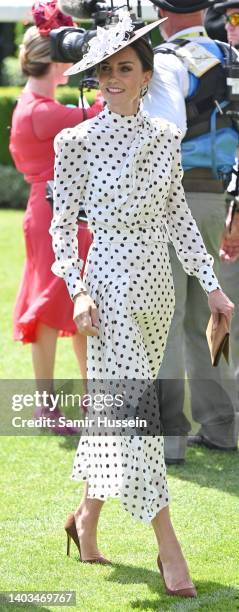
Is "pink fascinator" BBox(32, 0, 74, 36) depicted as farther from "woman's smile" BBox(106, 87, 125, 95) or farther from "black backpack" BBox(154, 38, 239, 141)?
"woman's smile" BBox(106, 87, 125, 95)

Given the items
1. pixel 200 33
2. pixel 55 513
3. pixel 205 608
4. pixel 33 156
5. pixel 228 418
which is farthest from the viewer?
pixel 33 156

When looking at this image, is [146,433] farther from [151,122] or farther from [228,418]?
[228,418]

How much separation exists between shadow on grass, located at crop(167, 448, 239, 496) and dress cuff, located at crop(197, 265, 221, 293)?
1.50 metres

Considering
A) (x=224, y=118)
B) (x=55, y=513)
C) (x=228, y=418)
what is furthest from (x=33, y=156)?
(x=55, y=513)

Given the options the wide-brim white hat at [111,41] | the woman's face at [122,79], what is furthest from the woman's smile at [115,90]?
the wide-brim white hat at [111,41]

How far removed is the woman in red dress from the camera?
6414mm

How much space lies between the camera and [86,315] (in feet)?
13.3

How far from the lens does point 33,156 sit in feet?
21.6

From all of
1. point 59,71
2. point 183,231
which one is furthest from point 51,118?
point 183,231

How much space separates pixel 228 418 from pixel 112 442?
201 cm

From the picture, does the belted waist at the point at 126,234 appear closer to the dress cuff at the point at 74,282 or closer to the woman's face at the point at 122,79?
the dress cuff at the point at 74,282

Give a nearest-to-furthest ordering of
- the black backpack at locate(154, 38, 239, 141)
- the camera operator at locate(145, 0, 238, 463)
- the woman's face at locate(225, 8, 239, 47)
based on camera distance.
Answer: the camera operator at locate(145, 0, 238, 463) → the black backpack at locate(154, 38, 239, 141) → the woman's face at locate(225, 8, 239, 47)

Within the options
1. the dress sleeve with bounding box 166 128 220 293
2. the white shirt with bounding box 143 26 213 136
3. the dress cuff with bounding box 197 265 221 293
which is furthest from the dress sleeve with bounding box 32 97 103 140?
the dress cuff with bounding box 197 265 221 293

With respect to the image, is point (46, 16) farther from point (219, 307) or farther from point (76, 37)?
point (219, 307)
